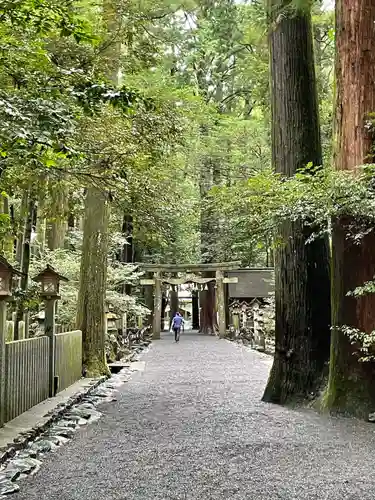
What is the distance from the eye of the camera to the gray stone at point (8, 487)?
3.55 meters

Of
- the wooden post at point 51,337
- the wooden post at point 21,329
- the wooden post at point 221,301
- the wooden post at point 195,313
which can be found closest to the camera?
the wooden post at point 51,337

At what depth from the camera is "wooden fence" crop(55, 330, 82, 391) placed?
26.8 feet

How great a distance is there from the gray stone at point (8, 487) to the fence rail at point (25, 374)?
207 cm

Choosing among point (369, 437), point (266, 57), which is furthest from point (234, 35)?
point (369, 437)

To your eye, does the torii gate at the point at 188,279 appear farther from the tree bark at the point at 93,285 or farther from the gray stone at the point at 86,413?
the gray stone at the point at 86,413

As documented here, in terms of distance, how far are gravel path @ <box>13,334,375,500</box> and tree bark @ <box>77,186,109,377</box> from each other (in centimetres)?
276

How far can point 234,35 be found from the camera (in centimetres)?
1372

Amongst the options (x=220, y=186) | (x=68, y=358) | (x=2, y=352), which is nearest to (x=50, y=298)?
(x=68, y=358)

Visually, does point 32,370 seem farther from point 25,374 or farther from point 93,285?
point 93,285

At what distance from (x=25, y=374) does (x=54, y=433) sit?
1251mm

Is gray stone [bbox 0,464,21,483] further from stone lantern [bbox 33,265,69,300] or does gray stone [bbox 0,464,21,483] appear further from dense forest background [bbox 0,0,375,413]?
stone lantern [bbox 33,265,69,300]

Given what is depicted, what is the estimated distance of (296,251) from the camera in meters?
7.11

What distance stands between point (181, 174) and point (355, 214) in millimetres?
14918

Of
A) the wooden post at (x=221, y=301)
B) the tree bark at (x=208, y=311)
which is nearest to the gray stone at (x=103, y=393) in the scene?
the wooden post at (x=221, y=301)
